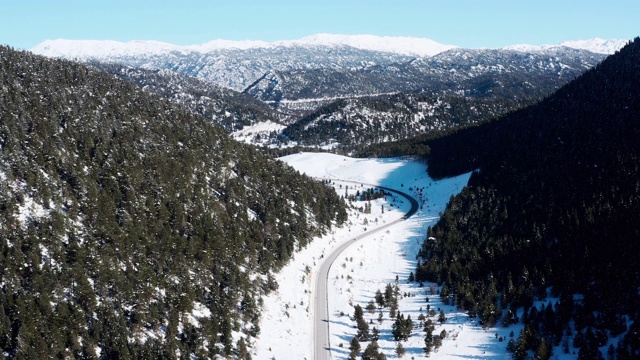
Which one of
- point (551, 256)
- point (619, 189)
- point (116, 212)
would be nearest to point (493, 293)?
point (551, 256)

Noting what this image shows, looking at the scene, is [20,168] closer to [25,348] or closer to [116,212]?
[116,212]

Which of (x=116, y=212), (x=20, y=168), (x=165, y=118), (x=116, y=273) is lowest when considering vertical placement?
(x=116, y=273)

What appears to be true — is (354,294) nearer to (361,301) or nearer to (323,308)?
(361,301)

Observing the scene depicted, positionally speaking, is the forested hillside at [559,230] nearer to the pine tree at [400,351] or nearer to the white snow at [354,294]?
the white snow at [354,294]

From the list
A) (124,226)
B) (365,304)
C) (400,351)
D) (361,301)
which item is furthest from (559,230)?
(124,226)

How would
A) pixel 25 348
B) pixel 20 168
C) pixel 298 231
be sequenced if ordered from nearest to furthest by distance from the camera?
pixel 25 348 < pixel 20 168 < pixel 298 231

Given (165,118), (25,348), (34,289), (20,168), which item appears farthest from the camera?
(165,118)
